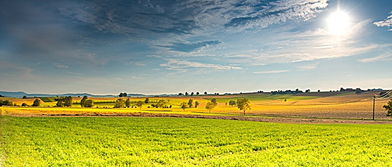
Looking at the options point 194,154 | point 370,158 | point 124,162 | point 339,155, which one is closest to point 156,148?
point 194,154

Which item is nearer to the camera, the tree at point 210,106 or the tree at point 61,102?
the tree at point 61,102

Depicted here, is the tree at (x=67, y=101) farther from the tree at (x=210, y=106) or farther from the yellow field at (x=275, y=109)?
the tree at (x=210, y=106)

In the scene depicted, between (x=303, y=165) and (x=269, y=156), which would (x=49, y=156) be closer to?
(x=269, y=156)

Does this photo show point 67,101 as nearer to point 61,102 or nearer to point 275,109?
point 61,102

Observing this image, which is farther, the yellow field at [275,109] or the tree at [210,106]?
the tree at [210,106]

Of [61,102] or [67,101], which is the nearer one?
[61,102]

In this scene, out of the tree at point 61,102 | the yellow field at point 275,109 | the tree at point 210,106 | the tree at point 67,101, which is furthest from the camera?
the tree at point 210,106

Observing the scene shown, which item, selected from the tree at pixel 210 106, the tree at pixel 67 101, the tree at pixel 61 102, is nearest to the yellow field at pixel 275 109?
the tree at pixel 61 102

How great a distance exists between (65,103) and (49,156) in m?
79.2

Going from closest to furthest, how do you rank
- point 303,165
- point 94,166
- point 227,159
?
point 94,166
point 303,165
point 227,159

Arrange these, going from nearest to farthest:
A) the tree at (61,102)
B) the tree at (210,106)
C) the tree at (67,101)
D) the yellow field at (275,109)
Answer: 1. the yellow field at (275,109)
2. the tree at (61,102)
3. the tree at (67,101)
4. the tree at (210,106)

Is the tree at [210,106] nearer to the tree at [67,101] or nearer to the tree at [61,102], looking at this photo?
the tree at [67,101]

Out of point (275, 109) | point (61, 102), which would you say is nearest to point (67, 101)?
point (61, 102)

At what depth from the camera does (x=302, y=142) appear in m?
20.2
